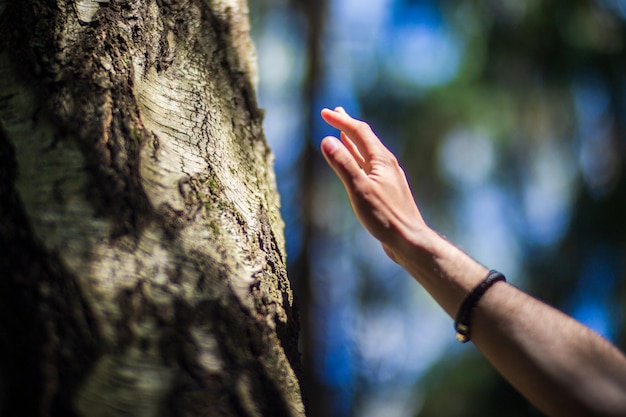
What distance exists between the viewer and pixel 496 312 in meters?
1.11

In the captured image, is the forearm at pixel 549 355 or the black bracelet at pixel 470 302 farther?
the black bracelet at pixel 470 302

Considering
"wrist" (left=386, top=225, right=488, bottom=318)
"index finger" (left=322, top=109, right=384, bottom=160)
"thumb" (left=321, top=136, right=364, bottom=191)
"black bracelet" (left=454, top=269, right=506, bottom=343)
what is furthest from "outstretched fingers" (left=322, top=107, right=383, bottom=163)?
"black bracelet" (left=454, top=269, right=506, bottom=343)

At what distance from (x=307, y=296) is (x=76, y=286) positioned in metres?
3.12

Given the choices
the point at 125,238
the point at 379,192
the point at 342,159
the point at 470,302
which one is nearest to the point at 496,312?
the point at 470,302

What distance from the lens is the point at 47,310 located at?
2.34ft

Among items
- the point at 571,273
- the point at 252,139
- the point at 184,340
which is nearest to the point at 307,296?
the point at 571,273

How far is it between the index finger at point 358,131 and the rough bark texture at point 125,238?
306 millimetres

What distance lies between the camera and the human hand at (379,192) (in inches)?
45.5

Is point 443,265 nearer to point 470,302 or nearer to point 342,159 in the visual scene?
point 470,302

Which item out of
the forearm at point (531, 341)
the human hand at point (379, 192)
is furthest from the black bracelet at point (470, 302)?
the human hand at point (379, 192)

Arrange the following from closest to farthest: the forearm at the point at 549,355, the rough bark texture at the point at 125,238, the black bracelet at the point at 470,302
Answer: the rough bark texture at the point at 125,238, the forearm at the point at 549,355, the black bracelet at the point at 470,302

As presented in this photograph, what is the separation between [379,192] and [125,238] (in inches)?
23.0

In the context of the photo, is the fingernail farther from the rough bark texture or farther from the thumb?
the rough bark texture

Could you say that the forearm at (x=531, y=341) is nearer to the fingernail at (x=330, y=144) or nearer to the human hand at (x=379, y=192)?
the human hand at (x=379, y=192)
